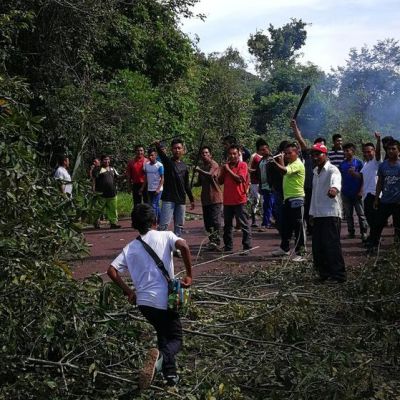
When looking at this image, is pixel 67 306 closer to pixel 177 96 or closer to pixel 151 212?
pixel 151 212

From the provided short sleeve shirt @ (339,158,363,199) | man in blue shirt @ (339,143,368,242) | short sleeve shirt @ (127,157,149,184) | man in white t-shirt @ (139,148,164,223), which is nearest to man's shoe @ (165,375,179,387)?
man in blue shirt @ (339,143,368,242)

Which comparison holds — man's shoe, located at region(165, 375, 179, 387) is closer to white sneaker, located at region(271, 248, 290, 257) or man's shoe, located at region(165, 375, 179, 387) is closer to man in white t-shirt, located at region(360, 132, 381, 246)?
white sneaker, located at region(271, 248, 290, 257)

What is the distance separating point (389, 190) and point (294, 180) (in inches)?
53.2

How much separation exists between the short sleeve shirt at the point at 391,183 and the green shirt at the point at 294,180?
1181 millimetres

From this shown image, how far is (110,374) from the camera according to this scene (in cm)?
495

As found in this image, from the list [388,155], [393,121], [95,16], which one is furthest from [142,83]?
[393,121]

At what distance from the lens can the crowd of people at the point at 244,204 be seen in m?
5.12

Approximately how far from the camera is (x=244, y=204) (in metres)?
10.7

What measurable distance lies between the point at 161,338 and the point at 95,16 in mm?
13085

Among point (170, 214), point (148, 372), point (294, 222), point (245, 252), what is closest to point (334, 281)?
point (294, 222)

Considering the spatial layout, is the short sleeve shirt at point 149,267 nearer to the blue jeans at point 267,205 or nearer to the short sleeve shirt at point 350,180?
the short sleeve shirt at point 350,180

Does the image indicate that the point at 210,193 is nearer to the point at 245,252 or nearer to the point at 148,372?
the point at 245,252

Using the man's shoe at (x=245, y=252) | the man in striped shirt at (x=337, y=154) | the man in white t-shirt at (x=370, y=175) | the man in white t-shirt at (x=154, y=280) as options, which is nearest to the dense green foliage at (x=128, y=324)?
the man in white t-shirt at (x=154, y=280)

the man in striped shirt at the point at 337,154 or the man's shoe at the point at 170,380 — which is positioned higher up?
the man in striped shirt at the point at 337,154
